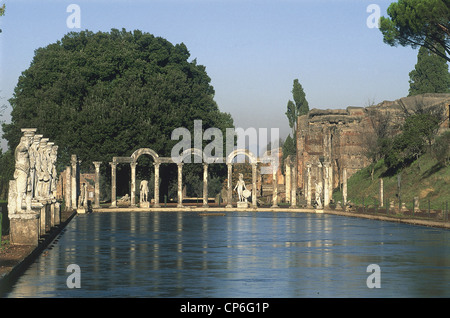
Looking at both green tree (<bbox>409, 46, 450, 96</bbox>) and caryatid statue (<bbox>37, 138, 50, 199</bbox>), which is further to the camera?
green tree (<bbox>409, 46, 450, 96</bbox>)

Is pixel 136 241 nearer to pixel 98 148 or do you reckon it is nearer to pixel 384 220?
pixel 384 220

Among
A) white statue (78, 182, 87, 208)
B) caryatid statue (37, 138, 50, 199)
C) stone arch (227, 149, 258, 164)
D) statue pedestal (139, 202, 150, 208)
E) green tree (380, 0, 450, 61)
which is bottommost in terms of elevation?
statue pedestal (139, 202, 150, 208)

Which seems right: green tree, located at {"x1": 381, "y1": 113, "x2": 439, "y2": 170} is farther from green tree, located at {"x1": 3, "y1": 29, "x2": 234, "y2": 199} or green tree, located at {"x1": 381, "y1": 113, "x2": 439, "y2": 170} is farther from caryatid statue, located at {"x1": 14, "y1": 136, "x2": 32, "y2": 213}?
caryatid statue, located at {"x1": 14, "y1": 136, "x2": 32, "y2": 213}

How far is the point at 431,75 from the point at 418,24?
4481cm

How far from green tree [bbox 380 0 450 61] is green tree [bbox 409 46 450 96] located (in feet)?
126

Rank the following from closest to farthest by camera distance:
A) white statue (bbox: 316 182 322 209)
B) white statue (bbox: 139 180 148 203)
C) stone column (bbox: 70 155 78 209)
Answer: stone column (bbox: 70 155 78 209), white statue (bbox: 316 182 322 209), white statue (bbox: 139 180 148 203)

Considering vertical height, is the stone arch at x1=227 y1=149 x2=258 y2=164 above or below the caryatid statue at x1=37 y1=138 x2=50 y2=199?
above

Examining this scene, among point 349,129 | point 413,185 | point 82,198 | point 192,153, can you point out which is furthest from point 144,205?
point 349,129

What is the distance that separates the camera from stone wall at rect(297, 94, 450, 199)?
91875 mm

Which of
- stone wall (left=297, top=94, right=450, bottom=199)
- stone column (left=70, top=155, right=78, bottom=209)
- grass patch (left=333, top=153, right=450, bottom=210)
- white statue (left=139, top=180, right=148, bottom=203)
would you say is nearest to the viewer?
grass patch (left=333, top=153, right=450, bottom=210)

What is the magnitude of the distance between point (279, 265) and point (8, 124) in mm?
67138

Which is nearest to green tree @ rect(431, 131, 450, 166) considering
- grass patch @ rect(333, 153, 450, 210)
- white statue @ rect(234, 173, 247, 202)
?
grass patch @ rect(333, 153, 450, 210)

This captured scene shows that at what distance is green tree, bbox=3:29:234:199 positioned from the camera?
224 feet

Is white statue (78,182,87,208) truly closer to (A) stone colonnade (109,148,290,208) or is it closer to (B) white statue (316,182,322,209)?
(A) stone colonnade (109,148,290,208)
